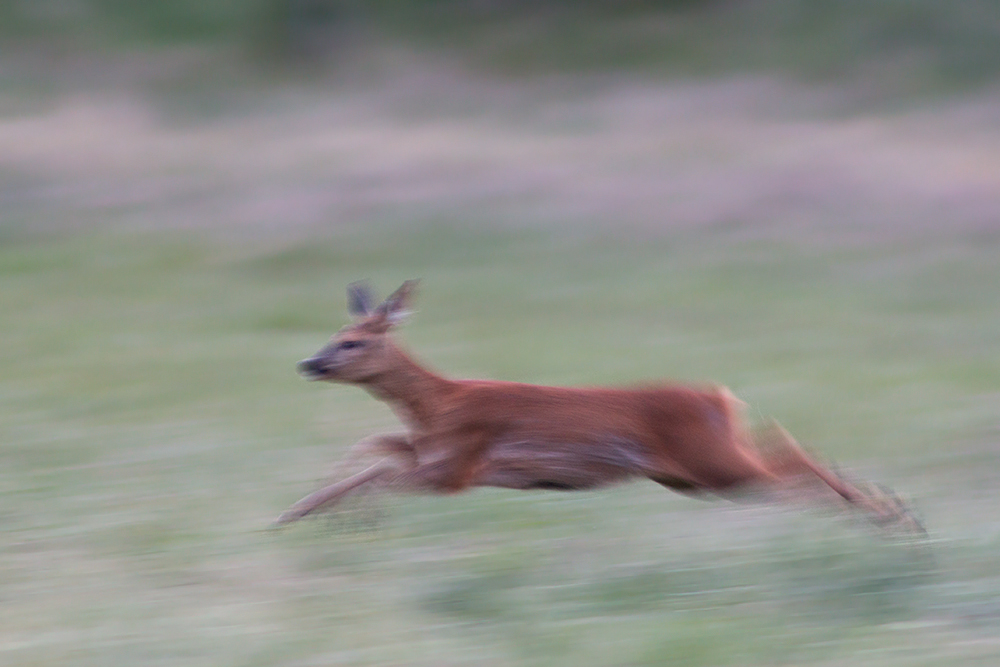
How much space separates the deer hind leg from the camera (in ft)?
20.2

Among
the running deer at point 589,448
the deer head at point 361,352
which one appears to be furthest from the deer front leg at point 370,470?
the deer head at point 361,352

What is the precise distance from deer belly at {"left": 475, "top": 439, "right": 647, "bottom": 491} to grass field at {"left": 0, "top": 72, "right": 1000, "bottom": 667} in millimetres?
261

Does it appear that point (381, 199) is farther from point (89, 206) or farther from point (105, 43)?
point (105, 43)

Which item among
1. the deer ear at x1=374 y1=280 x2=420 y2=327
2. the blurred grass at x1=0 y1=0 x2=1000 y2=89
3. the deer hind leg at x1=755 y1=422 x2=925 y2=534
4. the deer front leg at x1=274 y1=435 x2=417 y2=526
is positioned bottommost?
the deer hind leg at x1=755 y1=422 x2=925 y2=534

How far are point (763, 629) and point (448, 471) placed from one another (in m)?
1.51

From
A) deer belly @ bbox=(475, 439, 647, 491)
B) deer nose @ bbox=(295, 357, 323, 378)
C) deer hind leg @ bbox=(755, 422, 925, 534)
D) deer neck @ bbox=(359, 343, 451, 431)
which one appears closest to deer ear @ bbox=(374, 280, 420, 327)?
deer neck @ bbox=(359, 343, 451, 431)

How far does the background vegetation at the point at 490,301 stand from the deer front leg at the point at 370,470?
0.15 metres

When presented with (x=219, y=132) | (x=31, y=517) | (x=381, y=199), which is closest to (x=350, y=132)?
(x=219, y=132)

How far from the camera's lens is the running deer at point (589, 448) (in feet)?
20.2

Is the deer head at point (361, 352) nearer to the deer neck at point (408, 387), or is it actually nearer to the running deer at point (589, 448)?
the deer neck at point (408, 387)

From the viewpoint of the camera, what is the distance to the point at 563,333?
39.4 ft

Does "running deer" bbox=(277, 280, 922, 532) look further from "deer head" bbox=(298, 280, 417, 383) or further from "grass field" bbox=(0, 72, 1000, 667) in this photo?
"deer head" bbox=(298, 280, 417, 383)

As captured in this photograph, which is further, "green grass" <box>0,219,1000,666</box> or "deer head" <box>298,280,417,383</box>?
"deer head" <box>298,280,417,383</box>

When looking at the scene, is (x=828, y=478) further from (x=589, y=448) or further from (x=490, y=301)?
(x=490, y=301)
